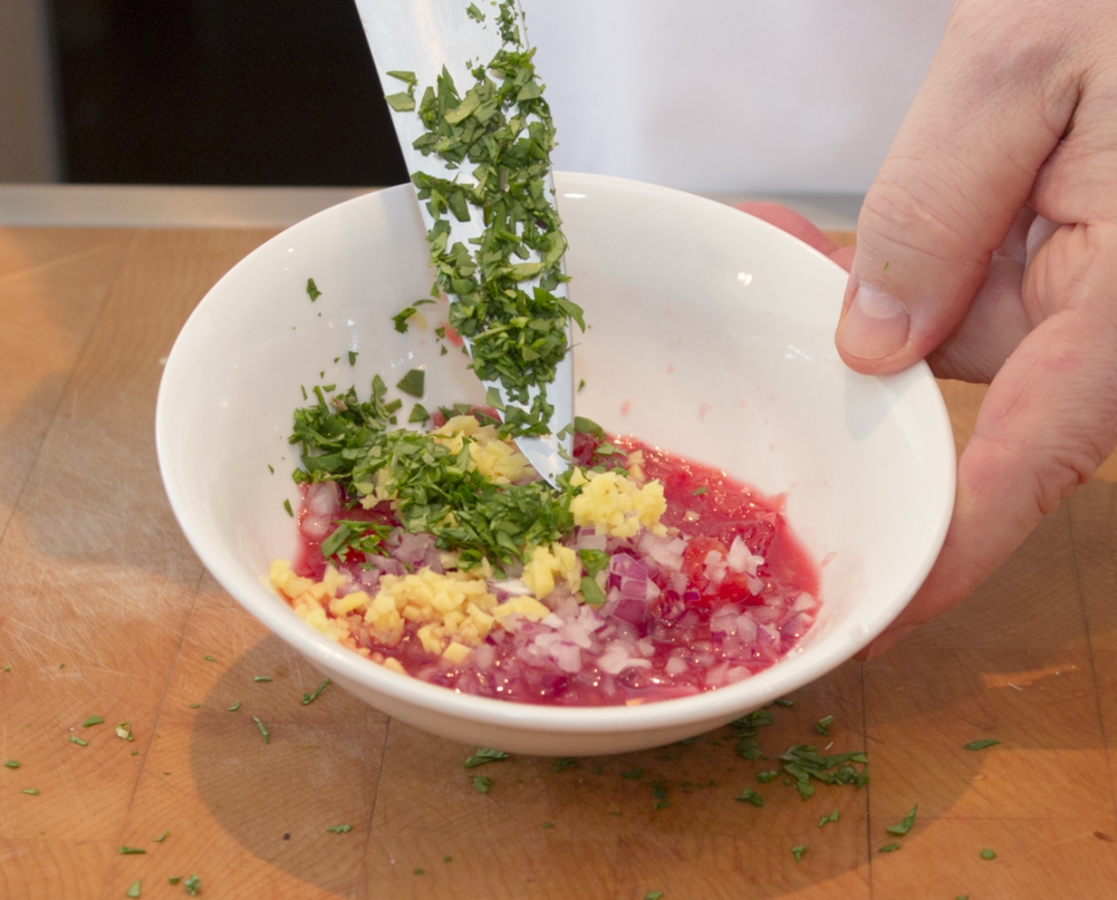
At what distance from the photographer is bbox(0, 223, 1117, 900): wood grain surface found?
4.80 ft

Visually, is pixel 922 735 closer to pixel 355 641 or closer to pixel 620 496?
pixel 620 496

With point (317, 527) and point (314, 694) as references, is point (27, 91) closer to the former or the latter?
point (317, 527)

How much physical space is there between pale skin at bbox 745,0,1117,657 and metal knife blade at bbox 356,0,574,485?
56cm

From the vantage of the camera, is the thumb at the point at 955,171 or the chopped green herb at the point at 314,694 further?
the chopped green herb at the point at 314,694

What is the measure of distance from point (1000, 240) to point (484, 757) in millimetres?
1012

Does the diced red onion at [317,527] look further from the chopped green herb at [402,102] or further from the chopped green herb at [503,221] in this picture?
the chopped green herb at [402,102]

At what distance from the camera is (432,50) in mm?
1703

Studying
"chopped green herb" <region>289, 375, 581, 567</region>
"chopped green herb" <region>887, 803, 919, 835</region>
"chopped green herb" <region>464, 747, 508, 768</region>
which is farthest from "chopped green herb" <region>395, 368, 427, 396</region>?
"chopped green herb" <region>887, 803, 919, 835</region>

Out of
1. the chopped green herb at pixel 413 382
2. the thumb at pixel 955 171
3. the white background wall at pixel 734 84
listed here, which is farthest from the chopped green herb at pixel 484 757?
the white background wall at pixel 734 84

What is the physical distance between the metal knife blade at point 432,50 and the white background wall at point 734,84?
69cm

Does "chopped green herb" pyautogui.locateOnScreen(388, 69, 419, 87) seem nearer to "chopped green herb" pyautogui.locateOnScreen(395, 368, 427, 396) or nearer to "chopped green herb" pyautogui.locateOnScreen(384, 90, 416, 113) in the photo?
"chopped green herb" pyautogui.locateOnScreen(384, 90, 416, 113)

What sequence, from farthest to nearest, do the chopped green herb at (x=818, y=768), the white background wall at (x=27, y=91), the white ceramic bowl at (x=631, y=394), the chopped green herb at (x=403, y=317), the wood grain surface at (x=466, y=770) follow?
1. the white background wall at (x=27, y=91)
2. the chopped green herb at (x=403, y=317)
3. the chopped green herb at (x=818, y=768)
4. the wood grain surface at (x=466, y=770)
5. the white ceramic bowl at (x=631, y=394)

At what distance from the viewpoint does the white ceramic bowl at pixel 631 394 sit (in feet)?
4.33

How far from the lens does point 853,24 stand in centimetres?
234
